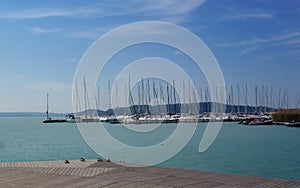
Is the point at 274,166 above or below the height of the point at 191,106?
below

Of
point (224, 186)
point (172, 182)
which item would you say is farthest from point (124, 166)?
point (224, 186)

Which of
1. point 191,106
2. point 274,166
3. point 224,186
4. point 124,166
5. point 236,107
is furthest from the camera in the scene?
point 236,107

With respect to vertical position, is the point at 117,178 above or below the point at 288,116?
below

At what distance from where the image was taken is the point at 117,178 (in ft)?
35.2

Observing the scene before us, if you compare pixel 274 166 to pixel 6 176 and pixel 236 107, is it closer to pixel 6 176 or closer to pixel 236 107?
pixel 6 176

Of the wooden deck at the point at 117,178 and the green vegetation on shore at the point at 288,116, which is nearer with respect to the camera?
the wooden deck at the point at 117,178

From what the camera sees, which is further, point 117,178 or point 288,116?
point 288,116

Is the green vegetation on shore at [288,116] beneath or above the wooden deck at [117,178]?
above

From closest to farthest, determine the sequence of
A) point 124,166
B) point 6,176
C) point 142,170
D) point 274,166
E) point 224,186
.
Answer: point 224,186, point 6,176, point 142,170, point 124,166, point 274,166

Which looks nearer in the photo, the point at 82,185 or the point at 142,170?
the point at 82,185

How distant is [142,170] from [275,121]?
251ft

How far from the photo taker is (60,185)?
9820mm

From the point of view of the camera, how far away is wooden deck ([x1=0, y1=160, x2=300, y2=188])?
32.5 ft

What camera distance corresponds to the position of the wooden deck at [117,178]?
32.5ft
